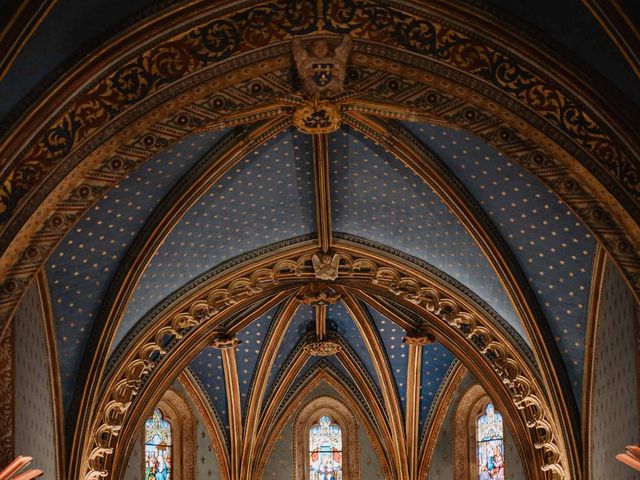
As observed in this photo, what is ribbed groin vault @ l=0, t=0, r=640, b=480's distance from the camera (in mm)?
10695

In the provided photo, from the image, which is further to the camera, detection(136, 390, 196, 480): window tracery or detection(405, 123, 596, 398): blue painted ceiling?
detection(136, 390, 196, 480): window tracery

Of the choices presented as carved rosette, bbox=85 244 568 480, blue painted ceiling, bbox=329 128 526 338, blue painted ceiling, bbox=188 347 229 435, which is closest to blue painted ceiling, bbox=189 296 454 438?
blue painted ceiling, bbox=188 347 229 435

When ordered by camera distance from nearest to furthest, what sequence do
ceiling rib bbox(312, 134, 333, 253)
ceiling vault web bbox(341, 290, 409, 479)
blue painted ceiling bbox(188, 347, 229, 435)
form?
ceiling rib bbox(312, 134, 333, 253) → ceiling vault web bbox(341, 290, 409, 479) → blue painted ceiling bbox(188, 347, 229, 435)

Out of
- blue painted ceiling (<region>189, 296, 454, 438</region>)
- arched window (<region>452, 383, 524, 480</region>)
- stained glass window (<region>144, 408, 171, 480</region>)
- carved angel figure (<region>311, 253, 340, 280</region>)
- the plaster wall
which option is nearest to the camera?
the plaster wall

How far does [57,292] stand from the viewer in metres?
14.9

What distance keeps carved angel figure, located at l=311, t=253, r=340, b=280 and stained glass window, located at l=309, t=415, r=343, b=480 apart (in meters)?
5.34

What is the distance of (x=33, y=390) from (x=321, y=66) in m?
5.17

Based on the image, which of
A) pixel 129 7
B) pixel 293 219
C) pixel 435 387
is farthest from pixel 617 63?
pixel 435 387

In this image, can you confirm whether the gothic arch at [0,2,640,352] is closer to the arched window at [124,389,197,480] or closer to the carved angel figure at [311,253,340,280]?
Answer: the carved angel figure at [311,253,340,280]

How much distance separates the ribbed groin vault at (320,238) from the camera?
10.7m

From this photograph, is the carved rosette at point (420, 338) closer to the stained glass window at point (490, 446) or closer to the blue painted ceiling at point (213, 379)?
the stained glass window at point (490, 446)

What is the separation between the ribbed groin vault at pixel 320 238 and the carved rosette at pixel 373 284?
0.13ft

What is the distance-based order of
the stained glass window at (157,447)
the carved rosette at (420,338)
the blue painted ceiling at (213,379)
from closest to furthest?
the carved rosette at (420,338) → the blue painted ceiling at (213,379) → the stained glass window at (157,447)

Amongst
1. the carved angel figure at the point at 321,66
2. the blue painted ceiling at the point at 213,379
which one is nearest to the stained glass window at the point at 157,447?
the blue painted ceiling at the point at 213,379
